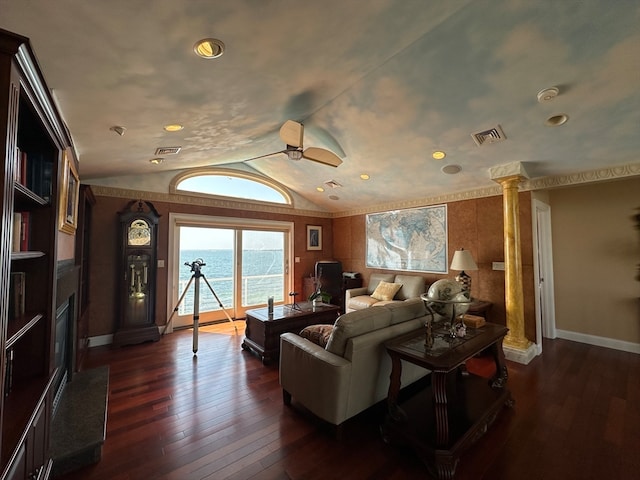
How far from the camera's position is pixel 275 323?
3436mm

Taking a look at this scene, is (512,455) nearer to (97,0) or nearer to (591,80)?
(591,80)

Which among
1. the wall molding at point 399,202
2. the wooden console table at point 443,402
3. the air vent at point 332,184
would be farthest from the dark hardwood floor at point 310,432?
the air vent at point 332,184

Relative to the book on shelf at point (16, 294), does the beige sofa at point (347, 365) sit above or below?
below

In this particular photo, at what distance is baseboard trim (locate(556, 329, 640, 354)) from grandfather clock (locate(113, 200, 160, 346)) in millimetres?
6326

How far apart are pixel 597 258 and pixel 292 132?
4.72 meters

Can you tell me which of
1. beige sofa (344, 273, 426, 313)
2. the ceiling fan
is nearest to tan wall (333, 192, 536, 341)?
beige sofa (344, 273, 426, 313)

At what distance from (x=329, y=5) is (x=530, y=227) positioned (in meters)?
3.75

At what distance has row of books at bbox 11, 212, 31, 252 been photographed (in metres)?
1.32

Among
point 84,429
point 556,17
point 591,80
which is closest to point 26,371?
point 84,429

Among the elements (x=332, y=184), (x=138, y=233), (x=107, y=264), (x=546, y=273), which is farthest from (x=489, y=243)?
(x=107, y=264)

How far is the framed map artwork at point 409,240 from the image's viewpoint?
4902 mm

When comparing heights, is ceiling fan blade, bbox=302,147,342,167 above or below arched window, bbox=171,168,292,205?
below

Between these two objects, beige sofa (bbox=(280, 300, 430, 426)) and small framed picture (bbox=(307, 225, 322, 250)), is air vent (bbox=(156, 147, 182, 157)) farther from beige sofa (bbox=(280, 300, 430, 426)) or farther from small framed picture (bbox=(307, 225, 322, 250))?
small framed picture (bbox=(307, 225, 322, 250))

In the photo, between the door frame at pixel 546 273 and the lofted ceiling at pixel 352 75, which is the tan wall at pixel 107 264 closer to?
the lofted ceiling at pixel 352 75
